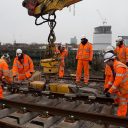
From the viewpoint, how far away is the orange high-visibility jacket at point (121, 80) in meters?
5.41

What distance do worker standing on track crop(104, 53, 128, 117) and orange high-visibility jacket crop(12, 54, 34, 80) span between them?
4487 millimetres

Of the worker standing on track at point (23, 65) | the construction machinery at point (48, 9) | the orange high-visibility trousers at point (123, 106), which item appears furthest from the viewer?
the worker standing on track at point (23, 65)

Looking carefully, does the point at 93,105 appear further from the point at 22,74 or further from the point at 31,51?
the point at 31,51

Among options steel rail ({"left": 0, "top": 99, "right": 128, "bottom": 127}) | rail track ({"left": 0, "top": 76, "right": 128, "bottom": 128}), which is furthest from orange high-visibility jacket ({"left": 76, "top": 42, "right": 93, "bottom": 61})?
steel rail ({"left": 0, "top": 99, "right": 128, "bottom": 127})

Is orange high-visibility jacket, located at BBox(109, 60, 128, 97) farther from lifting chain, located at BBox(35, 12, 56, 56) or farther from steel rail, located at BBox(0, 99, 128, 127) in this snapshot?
lifting chain, located at BBox(35, 12, 56, 56)

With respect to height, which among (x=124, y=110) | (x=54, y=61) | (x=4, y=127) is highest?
(x=54, y=61)

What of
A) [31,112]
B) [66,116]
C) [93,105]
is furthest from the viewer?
[93,105]

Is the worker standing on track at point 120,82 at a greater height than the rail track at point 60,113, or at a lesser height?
greater

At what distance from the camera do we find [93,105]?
23.8ft

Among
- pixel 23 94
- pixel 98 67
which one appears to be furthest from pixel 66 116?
pixel 98 67

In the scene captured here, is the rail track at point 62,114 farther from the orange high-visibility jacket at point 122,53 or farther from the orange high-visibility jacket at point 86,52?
the orange high-visibility jacket at point 122,53

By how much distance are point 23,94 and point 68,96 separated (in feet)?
5.68

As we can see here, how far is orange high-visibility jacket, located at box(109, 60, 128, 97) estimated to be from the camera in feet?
17.7

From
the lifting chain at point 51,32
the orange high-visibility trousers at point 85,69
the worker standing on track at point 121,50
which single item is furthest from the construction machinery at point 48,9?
the worker standing on track at point 121,50
